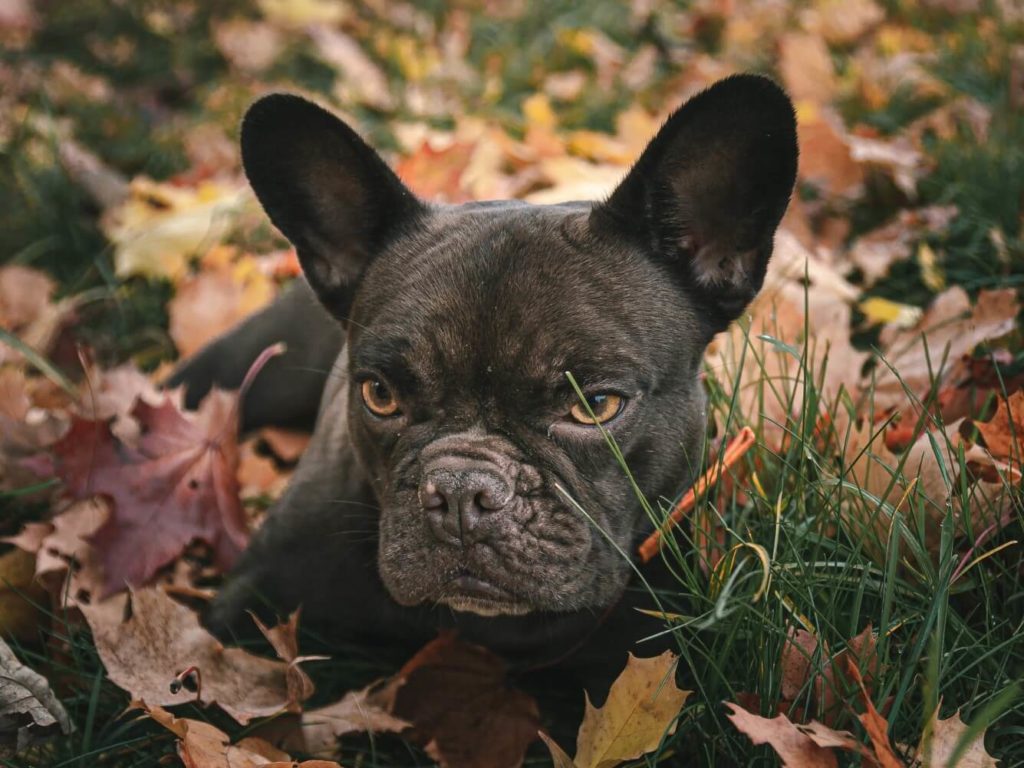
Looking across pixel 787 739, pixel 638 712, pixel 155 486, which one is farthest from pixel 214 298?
pixel 787 739

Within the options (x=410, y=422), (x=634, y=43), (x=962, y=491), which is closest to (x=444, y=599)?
(x=410, y=422)

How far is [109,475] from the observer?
348 cm

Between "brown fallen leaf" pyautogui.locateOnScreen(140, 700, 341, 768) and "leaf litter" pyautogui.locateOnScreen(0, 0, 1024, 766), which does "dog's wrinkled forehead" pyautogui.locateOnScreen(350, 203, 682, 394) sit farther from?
"brown fallen leaf" pyautogui.locateOnScreen(140, 700, 341, 768)

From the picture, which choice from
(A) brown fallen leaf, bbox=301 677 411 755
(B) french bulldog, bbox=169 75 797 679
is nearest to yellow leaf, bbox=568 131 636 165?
(B) french bulldog, bbox=169 75 797 679

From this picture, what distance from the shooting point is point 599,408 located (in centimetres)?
278

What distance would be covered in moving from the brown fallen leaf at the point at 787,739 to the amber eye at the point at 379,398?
1.19m

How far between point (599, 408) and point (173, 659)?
4.14ft

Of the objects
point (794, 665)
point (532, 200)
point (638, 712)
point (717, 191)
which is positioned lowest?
point (638, 712)

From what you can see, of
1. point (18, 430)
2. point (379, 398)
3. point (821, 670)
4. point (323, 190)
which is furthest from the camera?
point (18, 430)

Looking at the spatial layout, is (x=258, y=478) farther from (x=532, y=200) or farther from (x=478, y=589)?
(x=478, y=589)

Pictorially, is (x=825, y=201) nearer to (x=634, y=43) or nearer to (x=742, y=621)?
(x=634, y=43)

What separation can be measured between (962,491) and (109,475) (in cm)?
244

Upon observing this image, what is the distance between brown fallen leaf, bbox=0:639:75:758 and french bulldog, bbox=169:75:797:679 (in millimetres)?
657

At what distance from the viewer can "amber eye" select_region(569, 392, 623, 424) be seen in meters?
2.76
